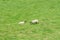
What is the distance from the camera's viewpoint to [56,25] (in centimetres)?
701

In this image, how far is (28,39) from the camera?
6145 millimetres

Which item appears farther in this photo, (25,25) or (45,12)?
(45,12)

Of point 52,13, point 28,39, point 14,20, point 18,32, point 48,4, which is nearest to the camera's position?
point 28,39

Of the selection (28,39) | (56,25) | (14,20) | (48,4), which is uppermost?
(48,4)

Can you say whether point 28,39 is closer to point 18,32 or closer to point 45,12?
point 18,32

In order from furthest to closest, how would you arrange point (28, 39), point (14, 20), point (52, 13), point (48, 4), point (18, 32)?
point (48, 4) → point (52, 13) → point (14, 20) → point (18, 32) → point (28, 39)

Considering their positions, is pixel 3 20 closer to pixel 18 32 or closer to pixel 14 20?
pixel 14 20

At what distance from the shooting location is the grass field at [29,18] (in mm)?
6387

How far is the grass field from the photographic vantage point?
21.0ft

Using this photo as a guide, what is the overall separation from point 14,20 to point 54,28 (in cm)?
161

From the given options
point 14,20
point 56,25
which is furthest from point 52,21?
point 14,20

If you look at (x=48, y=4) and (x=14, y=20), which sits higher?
(x=48, y=4)

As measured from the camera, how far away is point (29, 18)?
7547 millimetres

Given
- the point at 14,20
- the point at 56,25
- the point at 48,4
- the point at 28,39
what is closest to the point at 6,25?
the point at 14,20
